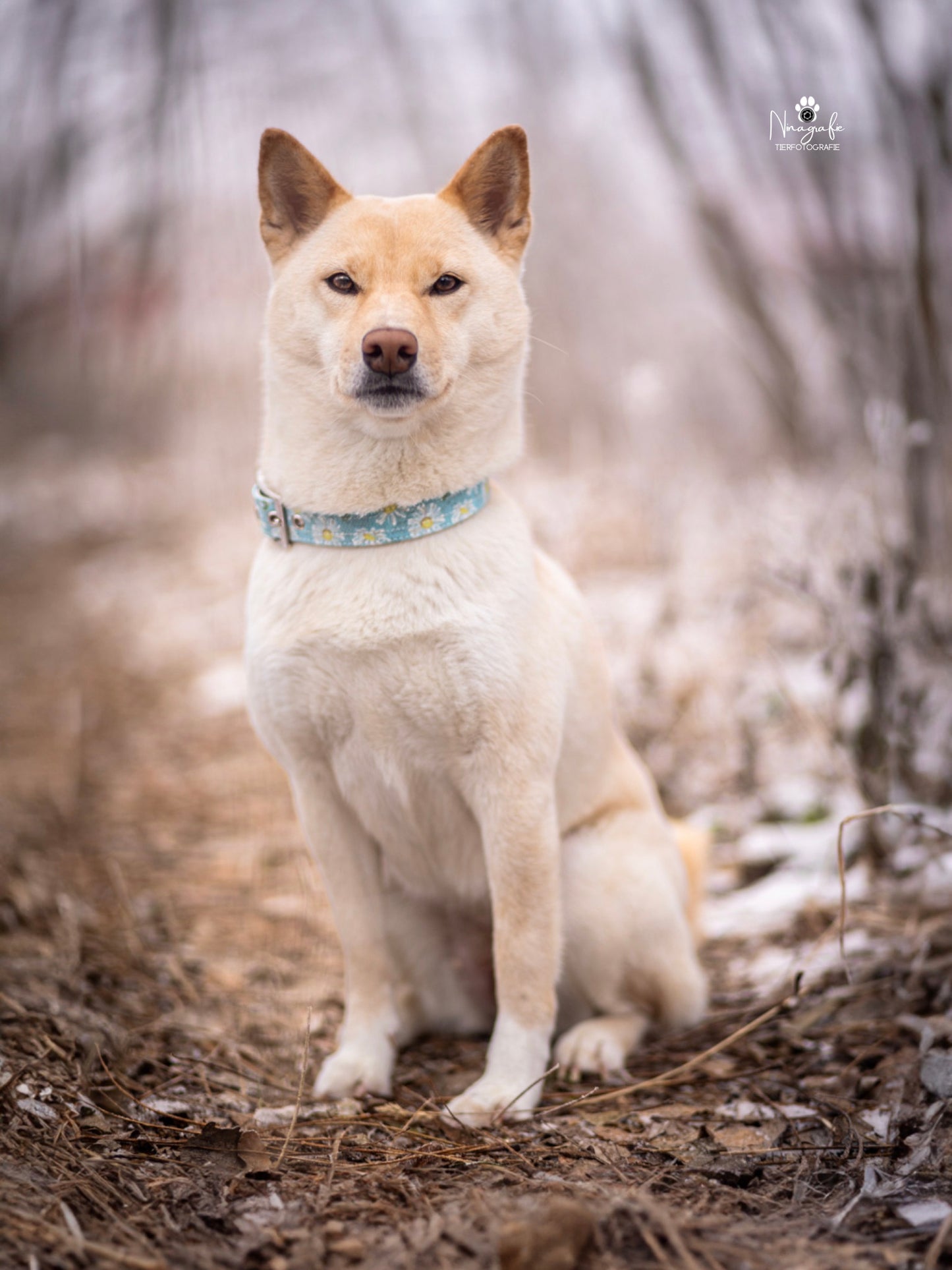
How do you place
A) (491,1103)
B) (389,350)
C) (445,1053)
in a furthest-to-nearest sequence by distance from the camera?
1. (445,1053)
2. (491,1103)
3. (389,350)

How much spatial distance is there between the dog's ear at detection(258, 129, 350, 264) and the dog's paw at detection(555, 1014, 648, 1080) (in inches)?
73.7

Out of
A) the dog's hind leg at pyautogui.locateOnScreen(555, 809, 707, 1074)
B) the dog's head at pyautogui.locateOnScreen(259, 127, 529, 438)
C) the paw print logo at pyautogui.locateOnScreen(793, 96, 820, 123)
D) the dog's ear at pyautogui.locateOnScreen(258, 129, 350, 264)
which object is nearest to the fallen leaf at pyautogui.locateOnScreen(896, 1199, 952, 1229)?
the dog's hind leg at pyautogui.locateOnScreen(555, 809, 707, 1074)

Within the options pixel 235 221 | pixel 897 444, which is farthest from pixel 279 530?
pixel 235 221

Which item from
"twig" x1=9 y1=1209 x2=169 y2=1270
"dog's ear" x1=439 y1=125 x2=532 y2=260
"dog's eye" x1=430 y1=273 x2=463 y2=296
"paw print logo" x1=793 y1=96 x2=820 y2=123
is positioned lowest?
"twig" x1=9 y1=1209 x2=169 y2=1270

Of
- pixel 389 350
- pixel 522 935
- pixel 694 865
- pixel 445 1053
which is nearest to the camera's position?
pixel 389 350

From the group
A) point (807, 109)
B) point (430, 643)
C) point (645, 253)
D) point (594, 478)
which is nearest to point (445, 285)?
point (430, 643)

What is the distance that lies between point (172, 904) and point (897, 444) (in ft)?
8.73

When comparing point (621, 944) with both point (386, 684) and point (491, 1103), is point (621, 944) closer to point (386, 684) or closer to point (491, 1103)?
point (491, 1103)

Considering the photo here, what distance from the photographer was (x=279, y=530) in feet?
6.81

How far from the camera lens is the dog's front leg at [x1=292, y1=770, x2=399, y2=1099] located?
209 centimetres

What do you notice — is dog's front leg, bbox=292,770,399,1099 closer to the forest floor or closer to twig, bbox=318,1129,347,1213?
the forest floor

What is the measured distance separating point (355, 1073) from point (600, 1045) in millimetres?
548

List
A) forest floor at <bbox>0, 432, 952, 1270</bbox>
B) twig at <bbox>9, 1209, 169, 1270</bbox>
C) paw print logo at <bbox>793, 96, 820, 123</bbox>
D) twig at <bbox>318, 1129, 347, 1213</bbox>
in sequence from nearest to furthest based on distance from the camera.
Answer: twig at <bbox>9, 1209, 169, 1270</bbox>, forest floor at <bbox>0, 432, 952, 1270</bbox>, twig at <bbox>318, 1129, 347, 1213</bbox>, paw print logo at <bbox>793, 96, 820, 123</bbox>

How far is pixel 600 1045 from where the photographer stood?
7.13 feet
